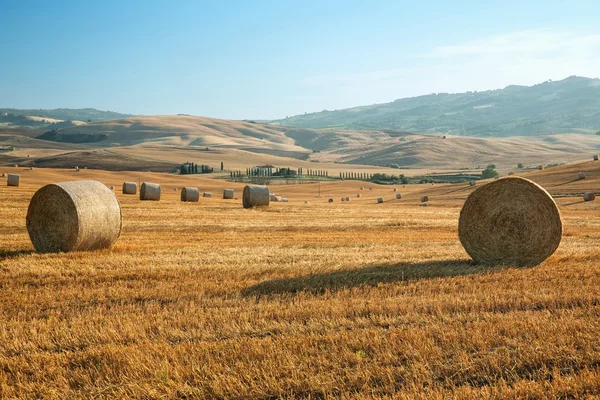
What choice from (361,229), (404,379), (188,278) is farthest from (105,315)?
(361,229)

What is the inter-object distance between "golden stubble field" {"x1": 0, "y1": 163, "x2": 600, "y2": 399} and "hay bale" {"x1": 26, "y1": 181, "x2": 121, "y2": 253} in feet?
2.12

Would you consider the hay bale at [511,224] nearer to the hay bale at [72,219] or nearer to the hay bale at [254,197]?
the hay bale at [72,219]

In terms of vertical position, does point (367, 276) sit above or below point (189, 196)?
below

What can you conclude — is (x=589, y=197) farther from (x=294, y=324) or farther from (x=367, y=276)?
(x=294, y=324)

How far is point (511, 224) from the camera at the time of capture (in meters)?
14.3

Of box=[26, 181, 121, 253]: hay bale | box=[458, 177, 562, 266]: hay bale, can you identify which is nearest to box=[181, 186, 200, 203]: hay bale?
box=[26, 181, 121, 253]: hay bale

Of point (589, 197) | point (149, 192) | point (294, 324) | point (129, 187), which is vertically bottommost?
point (294, 324)

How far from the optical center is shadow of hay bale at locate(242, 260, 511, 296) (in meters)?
10.9

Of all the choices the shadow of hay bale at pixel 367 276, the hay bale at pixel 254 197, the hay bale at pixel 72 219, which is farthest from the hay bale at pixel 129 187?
the shadow of hay bale at pixel 367 276

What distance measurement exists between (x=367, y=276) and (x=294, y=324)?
3.96 meters

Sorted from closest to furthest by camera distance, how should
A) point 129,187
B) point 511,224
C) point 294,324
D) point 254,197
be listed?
1. point 294,324
2. point 511,224
3. point 254,197
4. point 129,187

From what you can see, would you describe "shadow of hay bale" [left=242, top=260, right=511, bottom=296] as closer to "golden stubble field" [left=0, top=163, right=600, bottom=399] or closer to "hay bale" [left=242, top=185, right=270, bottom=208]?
"golden stubble field" [left=0, top=163, right=600, bottom=399]

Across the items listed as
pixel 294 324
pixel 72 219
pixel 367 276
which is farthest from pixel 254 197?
pixel 294 324

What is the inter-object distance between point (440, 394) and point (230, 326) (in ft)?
10.8
